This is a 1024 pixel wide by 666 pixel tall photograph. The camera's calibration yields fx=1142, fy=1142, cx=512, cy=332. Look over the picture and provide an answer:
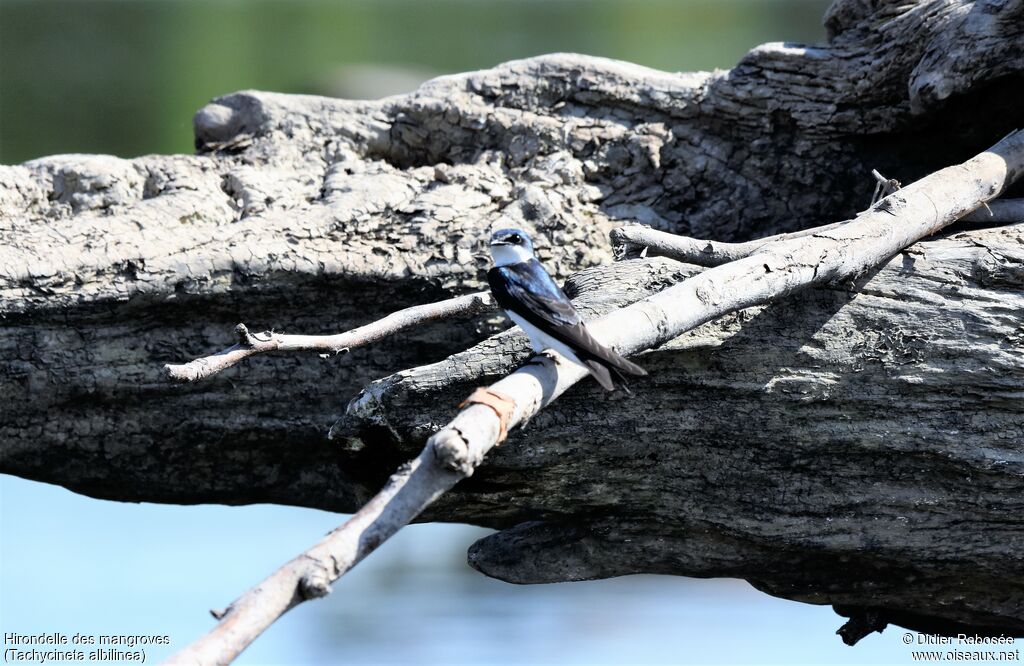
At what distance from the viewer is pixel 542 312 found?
3.55 meters

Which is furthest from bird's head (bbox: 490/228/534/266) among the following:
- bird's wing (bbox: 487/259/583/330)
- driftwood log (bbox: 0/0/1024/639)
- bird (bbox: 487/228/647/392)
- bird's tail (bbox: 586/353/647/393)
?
bird's tail (bbox: 586/353/647/393)

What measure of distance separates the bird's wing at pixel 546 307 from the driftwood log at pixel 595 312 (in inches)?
10.4

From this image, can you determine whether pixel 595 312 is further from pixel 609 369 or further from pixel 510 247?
pixel 609 369

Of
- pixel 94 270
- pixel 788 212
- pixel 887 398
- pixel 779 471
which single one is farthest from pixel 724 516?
pixel 94 270

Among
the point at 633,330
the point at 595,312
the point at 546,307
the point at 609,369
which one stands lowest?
the point at 609,369

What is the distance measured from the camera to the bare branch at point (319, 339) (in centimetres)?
316

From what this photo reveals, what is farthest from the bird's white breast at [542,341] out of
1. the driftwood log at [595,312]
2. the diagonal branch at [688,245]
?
the diagonal branch at [688,245]

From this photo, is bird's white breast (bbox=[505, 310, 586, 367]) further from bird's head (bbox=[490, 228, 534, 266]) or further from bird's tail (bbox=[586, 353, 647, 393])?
bird's head (bbox=[490, 228, 534, 266])

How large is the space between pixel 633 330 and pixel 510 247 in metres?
0.75

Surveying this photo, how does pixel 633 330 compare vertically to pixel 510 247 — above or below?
below

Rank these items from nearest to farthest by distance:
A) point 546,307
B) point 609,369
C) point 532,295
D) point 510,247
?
point 609,369
point 546,307
point 532,295
point 510,247

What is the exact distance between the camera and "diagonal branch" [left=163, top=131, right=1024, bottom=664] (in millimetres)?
2545

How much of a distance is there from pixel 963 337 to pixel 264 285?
264cm

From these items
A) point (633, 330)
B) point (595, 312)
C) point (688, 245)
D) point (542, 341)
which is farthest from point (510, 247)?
point (633, 330)
